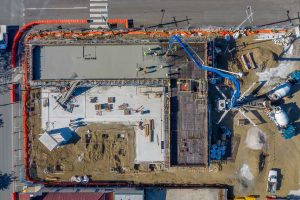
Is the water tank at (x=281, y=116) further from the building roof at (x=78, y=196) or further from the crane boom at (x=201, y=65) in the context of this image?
the building roof at (x=78, y=196)

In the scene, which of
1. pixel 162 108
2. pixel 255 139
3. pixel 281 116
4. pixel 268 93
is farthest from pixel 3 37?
pixel 281 116

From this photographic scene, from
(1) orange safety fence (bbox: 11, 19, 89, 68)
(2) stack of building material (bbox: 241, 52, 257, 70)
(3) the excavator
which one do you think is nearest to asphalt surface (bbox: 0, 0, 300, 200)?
(1) orange safety fence (bbox: 11, 19, 89, 68)

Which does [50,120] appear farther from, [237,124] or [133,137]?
[237,124]

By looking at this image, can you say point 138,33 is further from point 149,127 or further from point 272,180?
point 272,180

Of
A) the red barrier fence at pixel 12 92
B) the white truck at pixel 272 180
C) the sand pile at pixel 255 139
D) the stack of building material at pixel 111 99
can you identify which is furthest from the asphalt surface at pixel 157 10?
the white truck at pixel 272 180

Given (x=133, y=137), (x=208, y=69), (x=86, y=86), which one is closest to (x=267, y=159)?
(x=208, y=69)
